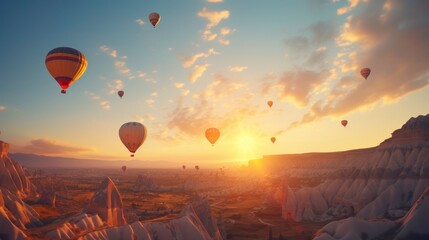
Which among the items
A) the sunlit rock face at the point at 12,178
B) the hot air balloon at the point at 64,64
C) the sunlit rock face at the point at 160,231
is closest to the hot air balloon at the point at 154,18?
the hot air balloon at the point at 64,64

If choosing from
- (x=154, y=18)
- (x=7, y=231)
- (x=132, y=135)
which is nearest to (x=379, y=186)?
(x=132, y=135)

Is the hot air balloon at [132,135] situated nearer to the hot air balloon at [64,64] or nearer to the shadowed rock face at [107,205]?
the shadowed rock face at [107,205]

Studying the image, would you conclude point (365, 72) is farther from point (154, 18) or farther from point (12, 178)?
point (12, 178)

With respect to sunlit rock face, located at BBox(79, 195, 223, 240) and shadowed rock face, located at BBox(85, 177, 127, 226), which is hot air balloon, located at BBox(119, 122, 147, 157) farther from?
sunlit rock face, located at BBox(79, 195, 223, 240)

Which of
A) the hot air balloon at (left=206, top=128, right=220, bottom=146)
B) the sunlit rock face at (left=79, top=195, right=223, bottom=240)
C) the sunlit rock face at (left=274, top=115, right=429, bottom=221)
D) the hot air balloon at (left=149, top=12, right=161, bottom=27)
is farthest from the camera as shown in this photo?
the hot air balloon at (left=206, top=128, right=220, bottom=146)

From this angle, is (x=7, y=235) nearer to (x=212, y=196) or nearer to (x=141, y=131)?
(x=141, y=131)

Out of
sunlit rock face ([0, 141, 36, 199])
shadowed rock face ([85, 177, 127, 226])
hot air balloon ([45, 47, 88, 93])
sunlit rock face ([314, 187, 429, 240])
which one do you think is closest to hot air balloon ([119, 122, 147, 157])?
shadowed rock face ([85, 177, 127, 226])
